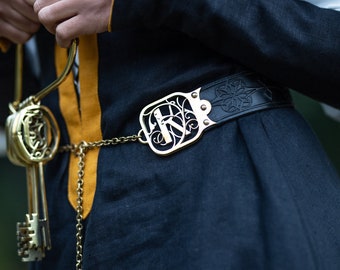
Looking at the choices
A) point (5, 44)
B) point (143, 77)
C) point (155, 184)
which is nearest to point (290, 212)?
point (155, 184)

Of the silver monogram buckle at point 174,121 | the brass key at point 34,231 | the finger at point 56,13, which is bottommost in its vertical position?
the brass key at point 34,231

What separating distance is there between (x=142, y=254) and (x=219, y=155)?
184 mm

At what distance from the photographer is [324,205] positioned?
3.03 ft

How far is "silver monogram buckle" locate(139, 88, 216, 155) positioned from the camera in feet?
3.09

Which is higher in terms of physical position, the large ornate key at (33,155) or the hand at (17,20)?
the hand at (17,20)

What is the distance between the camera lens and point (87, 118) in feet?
3.48

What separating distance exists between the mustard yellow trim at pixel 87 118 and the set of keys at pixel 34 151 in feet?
0.11

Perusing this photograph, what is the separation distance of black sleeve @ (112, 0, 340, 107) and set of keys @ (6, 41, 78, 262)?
184 millimetres

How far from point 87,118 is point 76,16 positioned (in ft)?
0.58

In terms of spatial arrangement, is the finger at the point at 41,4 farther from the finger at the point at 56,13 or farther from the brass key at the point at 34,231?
the brass key at the point at 34,231

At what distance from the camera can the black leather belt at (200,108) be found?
3.10 ft

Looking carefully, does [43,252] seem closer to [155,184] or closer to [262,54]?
[155,184]

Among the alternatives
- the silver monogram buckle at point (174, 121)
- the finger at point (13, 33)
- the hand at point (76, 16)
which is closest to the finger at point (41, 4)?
the hand at point (76, 16)

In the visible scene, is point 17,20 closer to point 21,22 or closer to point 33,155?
point 21,22
